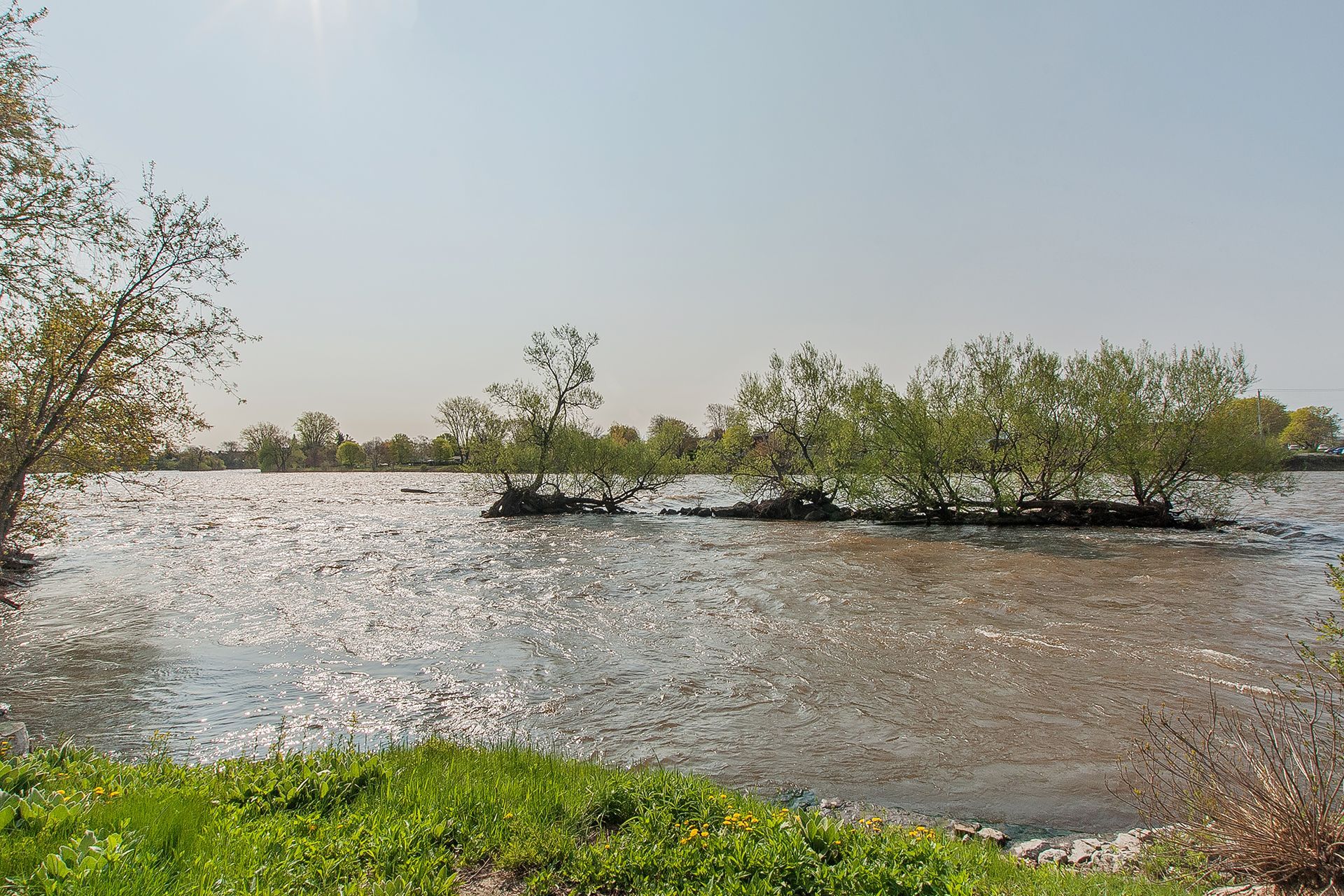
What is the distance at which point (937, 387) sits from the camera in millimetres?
33906

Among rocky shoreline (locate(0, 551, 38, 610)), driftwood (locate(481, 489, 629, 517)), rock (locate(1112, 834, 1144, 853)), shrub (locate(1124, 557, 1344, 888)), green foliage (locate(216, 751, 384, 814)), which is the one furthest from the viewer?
driftwood (locate(481, 489, 629, 517))

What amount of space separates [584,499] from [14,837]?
42.5 m

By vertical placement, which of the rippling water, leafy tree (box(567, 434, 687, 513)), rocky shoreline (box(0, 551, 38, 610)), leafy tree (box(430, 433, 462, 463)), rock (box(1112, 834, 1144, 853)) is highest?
leafy tree (box(430, 433, 462, 463))

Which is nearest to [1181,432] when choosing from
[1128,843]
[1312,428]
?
[1128,843]

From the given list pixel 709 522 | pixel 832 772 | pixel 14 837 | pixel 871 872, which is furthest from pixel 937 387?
pixel 14 837

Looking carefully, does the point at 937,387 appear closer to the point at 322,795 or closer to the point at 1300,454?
the point at 322,795

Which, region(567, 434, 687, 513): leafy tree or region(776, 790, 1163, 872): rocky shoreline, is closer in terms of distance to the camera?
region(776, 790, 1163, 872): rocky shoreline

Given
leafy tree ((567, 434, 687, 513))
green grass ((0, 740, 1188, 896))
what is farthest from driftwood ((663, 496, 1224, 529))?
green grass ((0, 740, 1188, 896))

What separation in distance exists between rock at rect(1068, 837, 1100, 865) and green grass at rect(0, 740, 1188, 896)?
2.11 feet

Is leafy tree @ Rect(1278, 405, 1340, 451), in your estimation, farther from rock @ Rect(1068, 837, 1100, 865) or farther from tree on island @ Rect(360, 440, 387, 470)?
tree on island @ Rect(360, 440, 387, 470)

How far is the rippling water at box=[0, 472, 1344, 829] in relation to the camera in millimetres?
7703

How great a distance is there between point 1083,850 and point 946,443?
2925 centimetres

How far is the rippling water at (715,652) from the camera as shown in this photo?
7.70 metres

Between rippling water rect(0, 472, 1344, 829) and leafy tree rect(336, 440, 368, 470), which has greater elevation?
leafy tree rect(336, 440, 368, 470)
